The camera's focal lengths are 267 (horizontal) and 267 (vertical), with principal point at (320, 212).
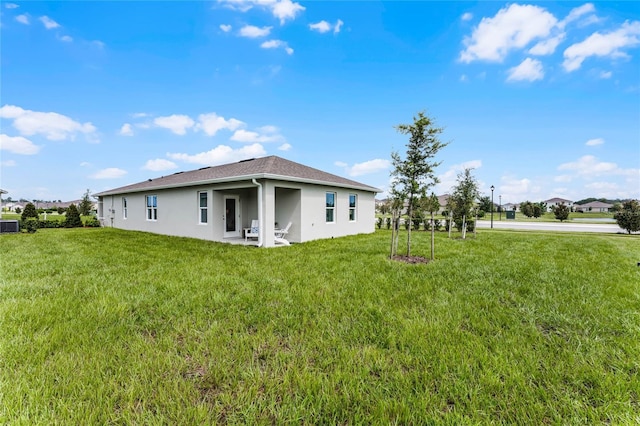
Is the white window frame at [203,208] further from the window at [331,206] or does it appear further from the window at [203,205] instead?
the window at [331,206]

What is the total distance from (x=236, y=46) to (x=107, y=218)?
19.1 meters

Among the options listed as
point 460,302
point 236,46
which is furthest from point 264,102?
point 460,302

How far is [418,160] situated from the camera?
7.84 metres

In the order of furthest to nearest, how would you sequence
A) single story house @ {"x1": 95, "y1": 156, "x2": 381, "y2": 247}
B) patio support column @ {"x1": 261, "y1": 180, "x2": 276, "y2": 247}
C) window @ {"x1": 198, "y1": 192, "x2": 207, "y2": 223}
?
window @ {"x1": 198, "y1": 192, "x2": 207, "y2": 223}, single story house @ {"x1": 95, "y1": 156, "x2": 381, "y2": 247}, patio support column @ {"x1": 261, "y1": 180, "x2": 276, "y2": 247}

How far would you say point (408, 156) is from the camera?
7930 millimetres

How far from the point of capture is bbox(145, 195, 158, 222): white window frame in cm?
1661

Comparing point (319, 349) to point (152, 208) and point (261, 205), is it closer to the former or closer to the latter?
point (261, 205)

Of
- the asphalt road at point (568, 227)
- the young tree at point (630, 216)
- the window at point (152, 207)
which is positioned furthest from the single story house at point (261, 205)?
the young tree at point (630, 216)

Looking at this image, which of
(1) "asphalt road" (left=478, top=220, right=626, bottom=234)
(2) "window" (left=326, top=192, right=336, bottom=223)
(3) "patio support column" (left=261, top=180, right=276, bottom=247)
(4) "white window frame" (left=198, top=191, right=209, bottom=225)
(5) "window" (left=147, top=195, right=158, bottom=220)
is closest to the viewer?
(3) "patio support column" (left=261, top=180, right=276, bottom=247)

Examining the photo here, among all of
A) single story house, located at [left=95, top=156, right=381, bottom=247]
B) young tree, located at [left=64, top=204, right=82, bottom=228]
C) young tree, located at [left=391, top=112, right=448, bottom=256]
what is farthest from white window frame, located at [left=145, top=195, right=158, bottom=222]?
young tree, located at [left=391, top=112, right=448, bottom=256]

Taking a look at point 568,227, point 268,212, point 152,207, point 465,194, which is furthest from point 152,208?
point 568,227

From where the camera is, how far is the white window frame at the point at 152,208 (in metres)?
16.6

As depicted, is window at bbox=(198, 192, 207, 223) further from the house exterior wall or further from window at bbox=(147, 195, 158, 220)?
window at bbox=(147, 195, 158, 220)

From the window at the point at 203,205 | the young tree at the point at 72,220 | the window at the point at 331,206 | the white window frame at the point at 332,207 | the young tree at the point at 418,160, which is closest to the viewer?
the young tree at the point at 418,160
